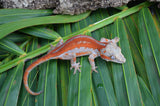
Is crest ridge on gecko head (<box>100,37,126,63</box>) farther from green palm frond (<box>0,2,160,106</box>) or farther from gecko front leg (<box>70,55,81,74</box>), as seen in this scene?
gecko front leg (<box>70,55,81,74</box>)

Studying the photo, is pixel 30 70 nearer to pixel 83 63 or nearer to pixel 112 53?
pixel 83 63

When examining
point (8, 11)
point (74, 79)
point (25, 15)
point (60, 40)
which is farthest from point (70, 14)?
point (74, 79)

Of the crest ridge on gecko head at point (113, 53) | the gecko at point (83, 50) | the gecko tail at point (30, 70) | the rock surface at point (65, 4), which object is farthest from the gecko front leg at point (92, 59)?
the rock surface at point (65, 4)

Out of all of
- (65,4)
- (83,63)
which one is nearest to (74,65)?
(83,63)

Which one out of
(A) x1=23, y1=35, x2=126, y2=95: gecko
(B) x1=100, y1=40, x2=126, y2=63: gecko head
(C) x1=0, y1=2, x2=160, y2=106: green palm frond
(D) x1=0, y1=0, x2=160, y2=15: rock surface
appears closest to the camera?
(C) x1=0, y1=2, x2=160, y2=106: green palm frond

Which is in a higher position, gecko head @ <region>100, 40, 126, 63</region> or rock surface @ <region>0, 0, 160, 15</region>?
rock surface @ <region>0, 0, 160, 15</region>

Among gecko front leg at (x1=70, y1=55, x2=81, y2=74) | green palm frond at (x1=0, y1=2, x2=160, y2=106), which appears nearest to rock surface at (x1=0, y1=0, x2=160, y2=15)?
green palm frond at (x1=0, y1=2, x2=160, y2=106)
